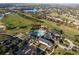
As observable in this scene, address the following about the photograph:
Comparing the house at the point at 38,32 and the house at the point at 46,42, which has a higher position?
the house at the point at 38,32

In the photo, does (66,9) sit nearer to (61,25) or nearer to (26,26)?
(61,25)

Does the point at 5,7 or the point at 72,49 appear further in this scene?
the point at 5,7

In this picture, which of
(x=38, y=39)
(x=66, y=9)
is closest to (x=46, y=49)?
(x=38, y=39)

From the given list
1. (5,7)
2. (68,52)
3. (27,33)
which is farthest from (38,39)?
(5,7)

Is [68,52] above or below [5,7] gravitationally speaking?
below

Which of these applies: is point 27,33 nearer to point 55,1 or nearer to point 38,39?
point 38,39

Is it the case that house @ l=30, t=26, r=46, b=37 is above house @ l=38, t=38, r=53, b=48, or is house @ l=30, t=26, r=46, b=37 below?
above
